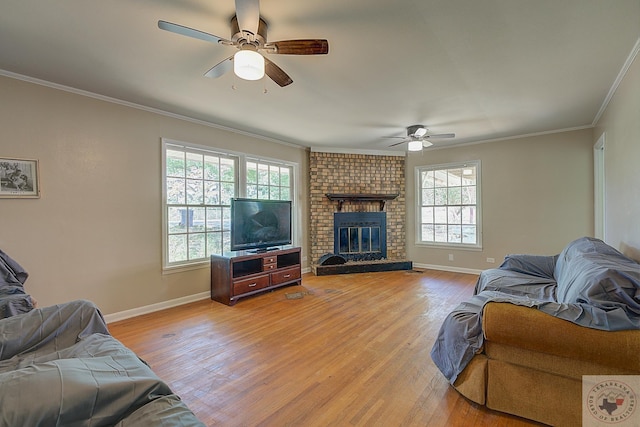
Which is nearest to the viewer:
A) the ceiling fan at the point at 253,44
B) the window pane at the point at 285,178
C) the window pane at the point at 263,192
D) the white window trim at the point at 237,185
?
the ceiling fan at the point at 253,44

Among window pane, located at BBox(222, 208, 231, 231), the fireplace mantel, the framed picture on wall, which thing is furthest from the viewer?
the fireplace mantel

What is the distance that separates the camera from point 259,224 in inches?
177

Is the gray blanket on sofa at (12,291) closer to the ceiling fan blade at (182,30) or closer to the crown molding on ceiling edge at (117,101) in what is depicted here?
the crown molding on ceiling edge at (117,101)

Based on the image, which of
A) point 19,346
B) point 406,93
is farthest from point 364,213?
point 19,346

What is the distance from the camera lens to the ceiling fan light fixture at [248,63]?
201 centimetres

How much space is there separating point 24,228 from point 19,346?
6.75 feet

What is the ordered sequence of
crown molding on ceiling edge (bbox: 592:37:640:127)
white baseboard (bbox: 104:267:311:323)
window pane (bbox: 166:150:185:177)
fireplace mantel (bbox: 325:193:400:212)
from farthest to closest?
fireplace mantel (bbox: 325:193:400:212) < window pane (bbox: 166:150:185:177) < white baseboard (bbox: 104:267:311:323) < crown molding on ceiling edge (bbox: 592:37:640:127)

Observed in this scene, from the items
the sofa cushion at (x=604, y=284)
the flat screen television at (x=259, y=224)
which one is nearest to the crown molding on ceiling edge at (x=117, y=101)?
the flat screen television at (x=259, y=224)

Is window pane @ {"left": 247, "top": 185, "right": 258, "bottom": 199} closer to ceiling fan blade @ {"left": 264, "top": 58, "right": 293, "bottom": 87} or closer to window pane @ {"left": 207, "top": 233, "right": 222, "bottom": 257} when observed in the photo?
window pane @ {"left": 207, "top": 233, "right": 222, "bottom": 257}

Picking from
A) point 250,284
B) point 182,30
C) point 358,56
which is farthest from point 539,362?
point 250,284

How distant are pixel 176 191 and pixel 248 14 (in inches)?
113

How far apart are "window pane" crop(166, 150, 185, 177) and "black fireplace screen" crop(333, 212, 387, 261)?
3041mm

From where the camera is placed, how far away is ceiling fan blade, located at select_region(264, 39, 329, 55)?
193 centimetres

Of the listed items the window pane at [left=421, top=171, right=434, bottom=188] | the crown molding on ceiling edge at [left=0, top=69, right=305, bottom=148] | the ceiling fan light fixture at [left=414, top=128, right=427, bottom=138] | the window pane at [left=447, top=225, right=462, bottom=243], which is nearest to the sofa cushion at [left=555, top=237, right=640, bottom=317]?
the ceiling fan light fixture at [left=414, top=128, right=427, bottom=138]
